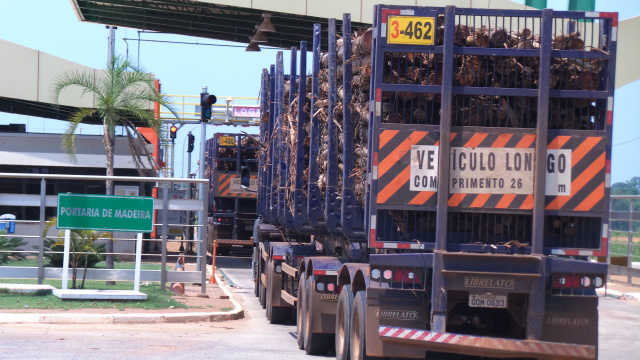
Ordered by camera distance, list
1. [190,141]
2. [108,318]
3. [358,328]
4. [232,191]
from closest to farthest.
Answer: [358,328] < [108,318] < [232,191] < [190,141]

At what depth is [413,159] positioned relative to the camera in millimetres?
7754

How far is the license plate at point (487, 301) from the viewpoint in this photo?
7539mm

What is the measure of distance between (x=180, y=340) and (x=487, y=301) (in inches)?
209

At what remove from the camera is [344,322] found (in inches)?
361

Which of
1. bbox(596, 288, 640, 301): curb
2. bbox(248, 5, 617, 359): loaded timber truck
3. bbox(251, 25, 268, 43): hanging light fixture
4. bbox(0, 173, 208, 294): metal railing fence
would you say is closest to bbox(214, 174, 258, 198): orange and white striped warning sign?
bbox(251, 25, 268, 43): hanging light fixture

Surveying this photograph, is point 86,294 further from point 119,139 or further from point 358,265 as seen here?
point 119,139

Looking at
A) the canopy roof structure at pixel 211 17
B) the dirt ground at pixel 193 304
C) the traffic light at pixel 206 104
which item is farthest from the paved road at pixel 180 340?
the canopy roof structure at pixel 211 17

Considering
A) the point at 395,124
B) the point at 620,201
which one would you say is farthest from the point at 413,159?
the point at 620,201

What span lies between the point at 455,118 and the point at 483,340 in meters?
2.10

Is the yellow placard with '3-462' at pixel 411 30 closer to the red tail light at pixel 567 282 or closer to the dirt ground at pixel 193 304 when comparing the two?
the red tail light at pixel 567 282

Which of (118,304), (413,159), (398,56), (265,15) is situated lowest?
(118,304)

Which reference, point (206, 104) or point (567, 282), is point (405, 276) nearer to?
point (567, 282)

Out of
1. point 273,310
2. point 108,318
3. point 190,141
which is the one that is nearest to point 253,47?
point 190,141

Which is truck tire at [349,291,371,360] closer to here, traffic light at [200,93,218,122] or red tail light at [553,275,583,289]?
red tail light at [553,275,583,289]
